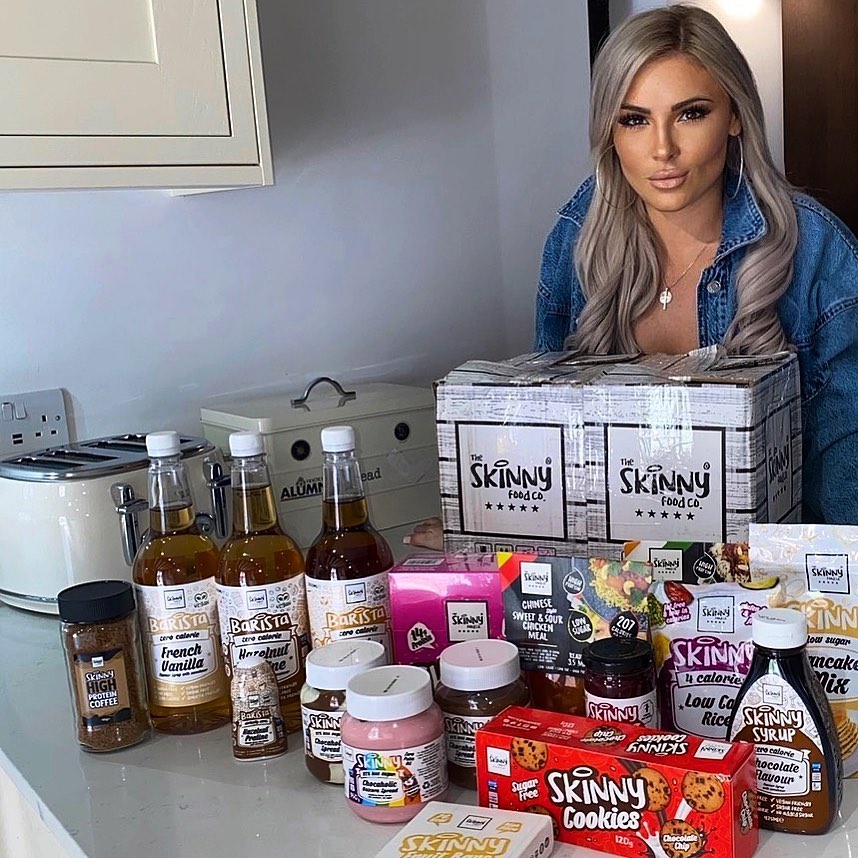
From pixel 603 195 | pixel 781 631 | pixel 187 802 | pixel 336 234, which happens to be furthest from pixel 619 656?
pixel 336 234

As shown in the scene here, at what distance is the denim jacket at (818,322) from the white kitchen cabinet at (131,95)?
2.00 feet

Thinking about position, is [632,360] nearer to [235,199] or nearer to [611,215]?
[611,215]

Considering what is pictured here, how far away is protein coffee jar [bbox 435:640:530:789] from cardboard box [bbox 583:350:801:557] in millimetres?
248

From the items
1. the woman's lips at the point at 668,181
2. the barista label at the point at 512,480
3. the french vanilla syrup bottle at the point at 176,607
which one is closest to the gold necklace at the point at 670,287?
the woman's lips at the point at 668,181

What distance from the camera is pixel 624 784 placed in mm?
769

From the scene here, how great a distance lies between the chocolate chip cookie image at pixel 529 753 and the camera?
79 cm

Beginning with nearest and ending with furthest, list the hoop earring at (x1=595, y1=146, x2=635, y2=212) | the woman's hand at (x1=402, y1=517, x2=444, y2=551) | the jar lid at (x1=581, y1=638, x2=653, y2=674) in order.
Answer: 1. the jar lid at (x1=581, y1=638, x2=653, y2=674)
2. the woman's hand at (x1=402, y1=517, x2=444, y2=551)
3. the hoop earring at (x1=595, y1=146, x2=635, y2=212)

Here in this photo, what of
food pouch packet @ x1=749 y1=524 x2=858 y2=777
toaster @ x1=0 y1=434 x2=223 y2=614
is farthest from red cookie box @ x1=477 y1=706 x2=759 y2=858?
toaster @ x1=0 y1=434 x2=223 y2=614

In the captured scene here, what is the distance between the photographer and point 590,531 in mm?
1108

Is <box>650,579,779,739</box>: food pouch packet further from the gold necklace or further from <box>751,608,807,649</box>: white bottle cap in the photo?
the gold necklace

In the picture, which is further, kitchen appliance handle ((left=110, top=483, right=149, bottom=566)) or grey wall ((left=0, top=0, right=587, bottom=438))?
grey wall ((left=0, top=0, right=587, bottom=438))

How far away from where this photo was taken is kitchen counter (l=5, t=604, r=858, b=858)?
83 centimetres

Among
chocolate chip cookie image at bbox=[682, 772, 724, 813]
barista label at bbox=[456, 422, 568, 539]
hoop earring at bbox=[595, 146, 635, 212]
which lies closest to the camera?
chocolate chip cookie image at bbox=[682, 772, 724, 813]

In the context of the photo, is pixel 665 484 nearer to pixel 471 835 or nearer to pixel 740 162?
pixel 471 835
